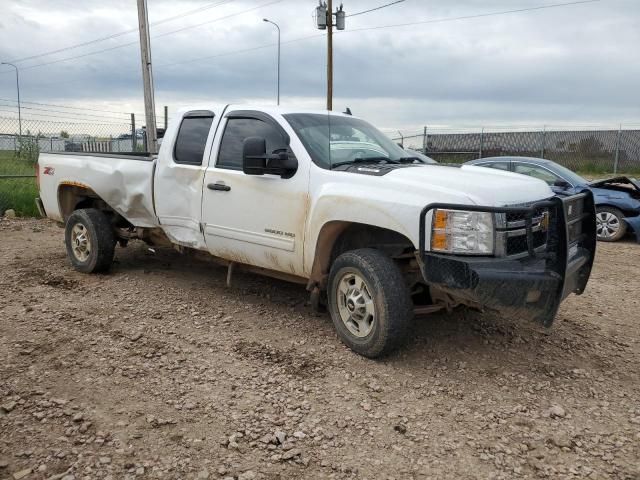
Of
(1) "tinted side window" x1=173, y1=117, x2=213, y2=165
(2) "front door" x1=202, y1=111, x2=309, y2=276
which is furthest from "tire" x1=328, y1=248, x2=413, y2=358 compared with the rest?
(1) "tinted side window" x1=173, y1=117, x2=213, y2=165

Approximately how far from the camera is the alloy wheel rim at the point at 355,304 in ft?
14.0

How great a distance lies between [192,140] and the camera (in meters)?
5.68

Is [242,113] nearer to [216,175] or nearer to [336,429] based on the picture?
[216,175]

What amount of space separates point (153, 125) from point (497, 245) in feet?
40.8

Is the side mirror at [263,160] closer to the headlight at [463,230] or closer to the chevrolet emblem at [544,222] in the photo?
the headlight at [463,230]

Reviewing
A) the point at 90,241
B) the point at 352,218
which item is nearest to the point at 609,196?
the point at 352,218

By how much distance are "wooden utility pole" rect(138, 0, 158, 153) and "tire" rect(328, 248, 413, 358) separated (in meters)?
11.2

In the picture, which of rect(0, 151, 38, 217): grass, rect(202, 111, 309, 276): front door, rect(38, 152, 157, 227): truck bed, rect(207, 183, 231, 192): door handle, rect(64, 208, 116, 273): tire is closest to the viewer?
rect(202, 111, 309, 276): front door

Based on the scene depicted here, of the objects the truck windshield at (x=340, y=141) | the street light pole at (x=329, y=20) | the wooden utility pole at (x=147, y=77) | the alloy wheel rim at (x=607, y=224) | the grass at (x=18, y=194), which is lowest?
the alloy wheel rim at (x=607, y=224)

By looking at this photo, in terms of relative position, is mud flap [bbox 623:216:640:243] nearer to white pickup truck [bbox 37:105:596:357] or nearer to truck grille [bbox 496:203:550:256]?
white pickup truck [bbox 37:105:596:357]

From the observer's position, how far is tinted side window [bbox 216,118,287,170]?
5.05 meters

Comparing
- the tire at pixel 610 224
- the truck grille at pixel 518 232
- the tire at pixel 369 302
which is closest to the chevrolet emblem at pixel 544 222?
the truck grille at pixel 518 232

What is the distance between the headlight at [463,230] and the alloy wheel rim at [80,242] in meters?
4.43

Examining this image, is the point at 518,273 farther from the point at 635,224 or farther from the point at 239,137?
the point at 635,224
